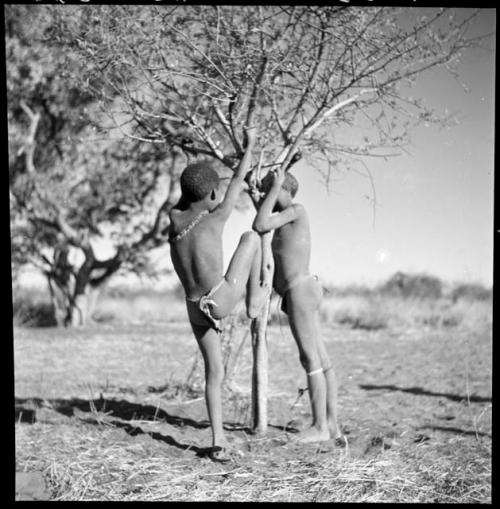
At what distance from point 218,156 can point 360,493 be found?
2.39m

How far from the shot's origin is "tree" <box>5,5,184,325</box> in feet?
39.4

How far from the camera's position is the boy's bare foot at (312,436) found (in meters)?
4.33

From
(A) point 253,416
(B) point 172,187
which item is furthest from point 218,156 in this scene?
(B) point 172,187

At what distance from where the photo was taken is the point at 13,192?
12.1m

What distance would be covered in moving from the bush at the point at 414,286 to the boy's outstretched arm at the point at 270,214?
1177 cm

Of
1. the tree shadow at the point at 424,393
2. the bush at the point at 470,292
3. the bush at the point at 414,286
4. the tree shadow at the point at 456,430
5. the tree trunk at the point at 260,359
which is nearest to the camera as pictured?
the tree trunk at the point at 260,359

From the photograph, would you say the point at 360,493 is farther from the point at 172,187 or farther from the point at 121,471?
the point at 172,187

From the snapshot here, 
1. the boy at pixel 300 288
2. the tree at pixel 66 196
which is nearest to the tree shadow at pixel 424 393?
the boy at pixel 300 288

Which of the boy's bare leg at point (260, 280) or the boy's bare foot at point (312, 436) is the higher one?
the boy's bare leg at point (260, 280)

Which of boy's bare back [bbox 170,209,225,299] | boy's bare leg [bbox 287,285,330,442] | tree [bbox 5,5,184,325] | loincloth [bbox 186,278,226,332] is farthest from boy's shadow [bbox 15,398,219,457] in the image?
tree [bbox 5,5,184,325]

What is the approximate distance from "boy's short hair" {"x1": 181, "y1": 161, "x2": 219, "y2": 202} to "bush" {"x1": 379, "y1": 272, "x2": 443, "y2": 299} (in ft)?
39.8

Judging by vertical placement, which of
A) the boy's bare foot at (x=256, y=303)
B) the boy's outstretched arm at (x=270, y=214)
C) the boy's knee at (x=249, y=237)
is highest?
the boy's outstretched arm at (x=270, y=214)

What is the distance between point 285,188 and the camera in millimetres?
4312

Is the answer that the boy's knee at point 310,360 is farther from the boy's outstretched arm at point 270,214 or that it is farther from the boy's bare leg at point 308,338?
the boy's outstretched arm at point 270,214
